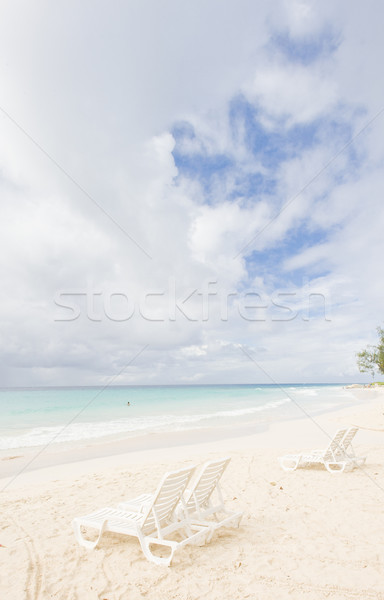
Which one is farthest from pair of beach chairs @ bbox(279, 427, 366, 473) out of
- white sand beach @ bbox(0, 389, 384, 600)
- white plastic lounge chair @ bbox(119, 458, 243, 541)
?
white plastic lounge chair @ bbox(119, 458, 243, 541)

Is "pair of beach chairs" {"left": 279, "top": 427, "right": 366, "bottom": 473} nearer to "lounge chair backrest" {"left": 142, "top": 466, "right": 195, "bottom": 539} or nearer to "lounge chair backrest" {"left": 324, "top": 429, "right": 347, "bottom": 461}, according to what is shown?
"lounge chair backrest" {"left": 324, "top": 429, "right": 347, "bottom": 461}

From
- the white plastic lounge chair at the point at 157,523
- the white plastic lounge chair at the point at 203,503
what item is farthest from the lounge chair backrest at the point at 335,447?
the white plastic lounge chair at the point at 157,523

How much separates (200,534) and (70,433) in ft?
46.5

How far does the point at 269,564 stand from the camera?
13.7ft

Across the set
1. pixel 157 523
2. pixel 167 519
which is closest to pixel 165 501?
pixel 157 523

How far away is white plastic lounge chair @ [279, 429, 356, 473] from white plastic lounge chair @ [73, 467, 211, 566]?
4.64 meters

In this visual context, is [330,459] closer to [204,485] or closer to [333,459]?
[333,459]

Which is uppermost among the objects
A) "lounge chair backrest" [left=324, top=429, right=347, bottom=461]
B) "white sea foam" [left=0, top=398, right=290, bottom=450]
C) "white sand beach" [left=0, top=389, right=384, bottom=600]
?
"white sea foam" [left=0, top=398, right=290, bottom=450]

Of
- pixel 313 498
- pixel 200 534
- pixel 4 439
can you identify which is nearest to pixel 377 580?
Answer: pixel 200 534

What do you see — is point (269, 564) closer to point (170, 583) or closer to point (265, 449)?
point (170, 583)

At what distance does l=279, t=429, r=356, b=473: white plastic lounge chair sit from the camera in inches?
339

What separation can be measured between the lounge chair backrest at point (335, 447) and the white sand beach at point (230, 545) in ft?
1.26

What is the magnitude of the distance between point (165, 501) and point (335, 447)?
5750mm

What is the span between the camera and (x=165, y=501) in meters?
4.52
